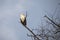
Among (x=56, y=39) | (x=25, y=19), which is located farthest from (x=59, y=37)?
(x=25, y=19)

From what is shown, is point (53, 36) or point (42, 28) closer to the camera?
point (53, 36)

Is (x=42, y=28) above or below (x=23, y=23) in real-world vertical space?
below

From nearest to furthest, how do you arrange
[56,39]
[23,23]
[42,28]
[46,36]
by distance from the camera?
[23,23]
[46,36]
[56,39]
[42,28]

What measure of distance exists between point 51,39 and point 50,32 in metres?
1.37

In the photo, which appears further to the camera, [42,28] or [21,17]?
[42,28]

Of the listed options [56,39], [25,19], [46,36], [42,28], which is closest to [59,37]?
[56,39]

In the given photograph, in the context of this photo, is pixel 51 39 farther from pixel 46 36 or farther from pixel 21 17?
pixel 21 17

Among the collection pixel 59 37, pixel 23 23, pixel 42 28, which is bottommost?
pixel 42 28

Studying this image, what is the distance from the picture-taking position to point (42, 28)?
19156mm

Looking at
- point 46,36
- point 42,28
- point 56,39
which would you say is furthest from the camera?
point 42,28

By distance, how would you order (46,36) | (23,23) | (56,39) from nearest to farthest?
(23,23), (46,36), (56,39)

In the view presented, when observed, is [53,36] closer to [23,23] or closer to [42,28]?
[42,28]

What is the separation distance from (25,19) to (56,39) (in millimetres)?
7536

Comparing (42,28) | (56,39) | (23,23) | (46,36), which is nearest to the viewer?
(23,23)
